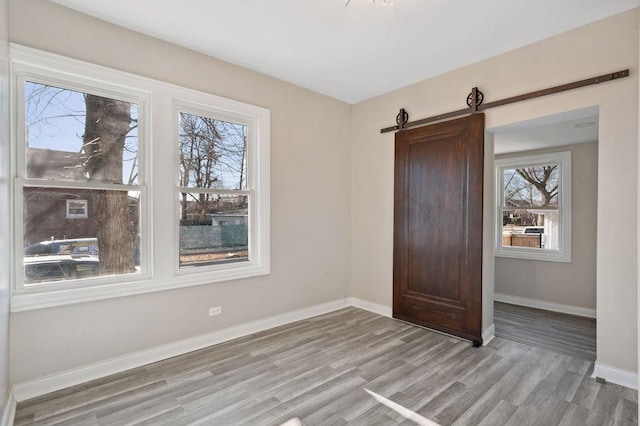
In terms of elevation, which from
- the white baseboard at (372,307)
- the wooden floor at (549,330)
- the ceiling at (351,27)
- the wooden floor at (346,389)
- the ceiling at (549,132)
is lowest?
the wooden floor at (549,330)

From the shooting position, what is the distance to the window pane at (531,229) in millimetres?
4852

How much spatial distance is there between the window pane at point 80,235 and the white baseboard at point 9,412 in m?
0.80

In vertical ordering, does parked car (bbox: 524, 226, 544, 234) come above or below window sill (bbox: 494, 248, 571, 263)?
above

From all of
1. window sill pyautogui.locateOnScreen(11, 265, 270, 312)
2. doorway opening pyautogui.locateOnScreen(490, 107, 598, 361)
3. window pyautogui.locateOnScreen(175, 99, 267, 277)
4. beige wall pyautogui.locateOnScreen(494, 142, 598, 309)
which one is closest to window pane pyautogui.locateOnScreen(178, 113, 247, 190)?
→ window pyautogui.locateOnScreen(175, 99, 267, 277)

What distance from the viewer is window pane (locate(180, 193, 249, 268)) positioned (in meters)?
3.25

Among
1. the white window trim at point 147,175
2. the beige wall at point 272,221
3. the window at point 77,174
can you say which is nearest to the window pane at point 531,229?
the beige wall at point 272,221

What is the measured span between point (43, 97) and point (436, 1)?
10.2 ft

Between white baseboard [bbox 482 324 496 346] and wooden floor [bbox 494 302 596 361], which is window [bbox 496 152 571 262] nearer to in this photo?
wooden floor [bbox 494 302 596 361]

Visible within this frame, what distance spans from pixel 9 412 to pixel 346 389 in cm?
224

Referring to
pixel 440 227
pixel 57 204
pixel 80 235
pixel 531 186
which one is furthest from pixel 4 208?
pixel 531 186

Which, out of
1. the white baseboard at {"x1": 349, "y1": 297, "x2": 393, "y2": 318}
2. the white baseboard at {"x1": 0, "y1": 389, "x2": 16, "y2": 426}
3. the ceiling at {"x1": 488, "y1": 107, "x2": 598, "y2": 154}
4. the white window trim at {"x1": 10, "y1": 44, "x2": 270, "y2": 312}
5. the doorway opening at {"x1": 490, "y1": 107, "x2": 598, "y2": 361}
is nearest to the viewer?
the white baseboard at {"x1": 0, "y1": 389, "x2": 16, "y2": 426}

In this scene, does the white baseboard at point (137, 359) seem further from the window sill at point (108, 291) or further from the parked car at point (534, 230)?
Result: the parked car at point (534, 230)

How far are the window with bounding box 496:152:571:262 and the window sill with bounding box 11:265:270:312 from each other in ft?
14.0

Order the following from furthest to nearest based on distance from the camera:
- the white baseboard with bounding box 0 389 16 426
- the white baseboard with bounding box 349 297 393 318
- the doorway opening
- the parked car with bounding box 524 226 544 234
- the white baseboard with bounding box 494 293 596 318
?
the parked car with bounding box 524 226 544 234
the white baseboard with bounding box 494 293 596 318
the white baseboard with bounding box 349 297 393 318
the doorway opening
the white baseboard with bounding box 0 389 16 426
